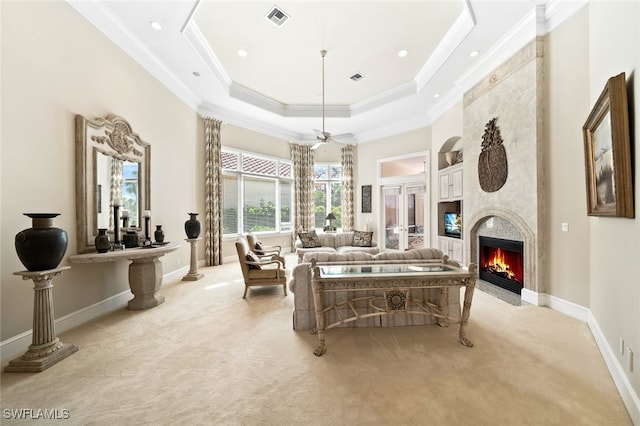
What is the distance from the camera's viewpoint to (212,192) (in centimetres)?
643

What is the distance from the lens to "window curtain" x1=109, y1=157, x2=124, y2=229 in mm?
3680

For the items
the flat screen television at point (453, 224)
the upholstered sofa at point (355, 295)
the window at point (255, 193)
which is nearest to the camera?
the upholstered sofa at point (355, 295)

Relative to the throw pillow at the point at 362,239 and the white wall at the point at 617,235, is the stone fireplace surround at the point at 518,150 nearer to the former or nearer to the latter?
the white wall at the point at 617,235

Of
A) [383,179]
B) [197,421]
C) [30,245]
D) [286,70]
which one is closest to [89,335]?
[30,245]

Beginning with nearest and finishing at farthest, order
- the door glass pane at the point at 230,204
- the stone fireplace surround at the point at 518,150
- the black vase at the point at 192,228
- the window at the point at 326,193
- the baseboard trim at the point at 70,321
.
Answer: the baseboard trim at the point at 70,321 < the stone fireplace surround at the point at 518,150 < the black vase at the point at 192,228 < the door glass pane at the point at 230,204 < the window at the point at 326,193

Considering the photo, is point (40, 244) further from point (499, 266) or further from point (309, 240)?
point (499, 266)

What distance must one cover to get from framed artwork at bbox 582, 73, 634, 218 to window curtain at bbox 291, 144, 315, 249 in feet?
22.1

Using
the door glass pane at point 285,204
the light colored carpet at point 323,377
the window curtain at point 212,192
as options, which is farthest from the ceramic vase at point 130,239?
the door glass pane at point 285,204

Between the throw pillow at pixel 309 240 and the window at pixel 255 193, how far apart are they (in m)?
2.02

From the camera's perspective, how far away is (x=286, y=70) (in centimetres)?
529

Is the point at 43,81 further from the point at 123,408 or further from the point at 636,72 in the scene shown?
the point at 636,72

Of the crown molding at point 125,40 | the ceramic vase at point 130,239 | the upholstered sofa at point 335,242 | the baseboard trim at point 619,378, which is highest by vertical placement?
the crown molding at point 125,40

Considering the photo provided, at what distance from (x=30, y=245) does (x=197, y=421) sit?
2073 millimetres

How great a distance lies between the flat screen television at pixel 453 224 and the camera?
615cm
